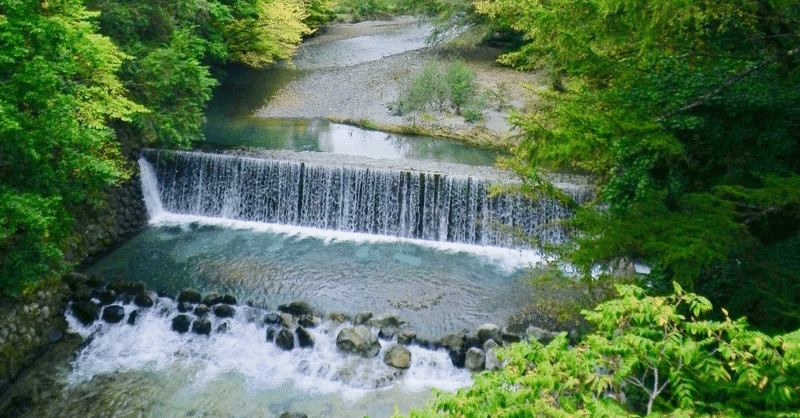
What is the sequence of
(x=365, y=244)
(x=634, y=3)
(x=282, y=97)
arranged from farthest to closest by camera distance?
(x=282, y=97) → (x=365, y=244) → (x=634, y=3)

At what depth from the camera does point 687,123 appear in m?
6.39

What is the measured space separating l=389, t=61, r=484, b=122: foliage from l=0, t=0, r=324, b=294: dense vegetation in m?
7.96

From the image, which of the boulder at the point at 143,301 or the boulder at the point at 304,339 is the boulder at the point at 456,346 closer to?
the boulder at the point at 304,339

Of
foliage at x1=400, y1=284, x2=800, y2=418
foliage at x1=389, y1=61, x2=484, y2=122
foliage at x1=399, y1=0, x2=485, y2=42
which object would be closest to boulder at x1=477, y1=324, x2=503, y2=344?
foliage at x1=400, y1=284, x2=800, y2=418

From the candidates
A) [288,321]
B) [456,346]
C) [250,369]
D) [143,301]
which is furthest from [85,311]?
[456,346]

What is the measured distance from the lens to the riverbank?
64.2 feet

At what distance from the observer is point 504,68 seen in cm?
2519

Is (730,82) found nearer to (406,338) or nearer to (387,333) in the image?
(406,338)

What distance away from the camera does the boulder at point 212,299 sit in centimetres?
1077

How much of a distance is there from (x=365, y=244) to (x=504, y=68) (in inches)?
593

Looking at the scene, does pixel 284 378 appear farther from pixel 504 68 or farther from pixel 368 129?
pixel 504 68

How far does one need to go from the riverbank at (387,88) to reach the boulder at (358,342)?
865 centimetres

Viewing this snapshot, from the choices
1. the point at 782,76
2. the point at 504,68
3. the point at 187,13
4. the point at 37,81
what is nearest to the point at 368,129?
the point at 187,13

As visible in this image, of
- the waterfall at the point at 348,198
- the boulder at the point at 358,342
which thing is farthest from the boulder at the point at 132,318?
the waterfall at the point at 348,198
